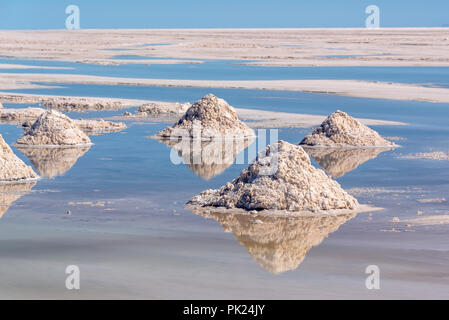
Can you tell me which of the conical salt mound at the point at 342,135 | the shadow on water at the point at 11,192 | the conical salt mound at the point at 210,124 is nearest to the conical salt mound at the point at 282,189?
the shadow on water at the point at 11,192

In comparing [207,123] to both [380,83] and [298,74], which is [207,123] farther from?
[298,74]

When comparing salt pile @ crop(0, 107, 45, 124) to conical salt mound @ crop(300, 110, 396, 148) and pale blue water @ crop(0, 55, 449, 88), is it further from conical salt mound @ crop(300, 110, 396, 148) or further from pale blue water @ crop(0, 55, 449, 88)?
pale blue water @ crop(0, 55, 449, 88)

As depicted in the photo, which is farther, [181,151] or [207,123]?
[207,123]

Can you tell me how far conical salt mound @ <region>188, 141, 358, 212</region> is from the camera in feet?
41.2

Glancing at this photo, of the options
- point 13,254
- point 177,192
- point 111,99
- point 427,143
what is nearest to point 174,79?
point 111,99

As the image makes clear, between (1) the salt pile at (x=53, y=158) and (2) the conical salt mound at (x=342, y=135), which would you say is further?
(2) the conical salt mound at (x=342, y=135)

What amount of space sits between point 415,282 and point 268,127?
14.9 m

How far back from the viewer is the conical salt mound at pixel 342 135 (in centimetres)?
2002

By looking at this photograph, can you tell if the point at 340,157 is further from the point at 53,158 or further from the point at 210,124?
the point at 53,158

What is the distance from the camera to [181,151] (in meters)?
19.5

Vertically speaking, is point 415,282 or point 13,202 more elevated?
point 13,202

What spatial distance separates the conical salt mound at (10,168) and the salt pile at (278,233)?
3.80 metres

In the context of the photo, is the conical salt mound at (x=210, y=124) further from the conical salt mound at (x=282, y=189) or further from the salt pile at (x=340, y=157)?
the conical salt mound at (x=282, y=189)
